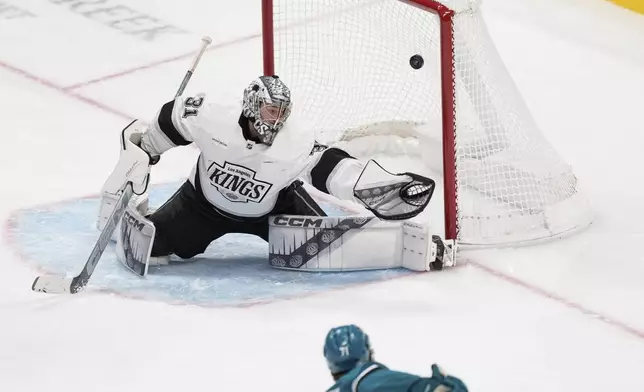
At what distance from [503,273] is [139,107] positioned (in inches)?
70.2

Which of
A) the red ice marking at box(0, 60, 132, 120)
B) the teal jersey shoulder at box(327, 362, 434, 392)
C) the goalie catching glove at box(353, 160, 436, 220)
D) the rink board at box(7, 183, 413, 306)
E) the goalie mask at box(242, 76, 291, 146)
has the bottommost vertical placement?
the teal jersey shoulder at box(327, 362, 434, 392)

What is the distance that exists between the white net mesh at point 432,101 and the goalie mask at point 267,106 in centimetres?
50

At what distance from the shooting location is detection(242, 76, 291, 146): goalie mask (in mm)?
3492

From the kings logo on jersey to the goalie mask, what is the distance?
0.11 metres

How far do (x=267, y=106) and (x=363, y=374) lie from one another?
1.36 m

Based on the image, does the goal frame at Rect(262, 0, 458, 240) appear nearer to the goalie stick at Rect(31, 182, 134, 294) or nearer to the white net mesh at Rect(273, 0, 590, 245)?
the white net mesh at Rect(273, 0, 590, 245)

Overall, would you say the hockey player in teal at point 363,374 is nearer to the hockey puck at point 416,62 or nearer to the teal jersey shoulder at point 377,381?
the teal jersey shoulder at point 377,381

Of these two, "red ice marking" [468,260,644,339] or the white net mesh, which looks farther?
the white net mesh

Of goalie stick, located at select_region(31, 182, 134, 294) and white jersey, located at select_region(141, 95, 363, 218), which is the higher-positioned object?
white jersey, located at select_region(141, 95, 363, 218)

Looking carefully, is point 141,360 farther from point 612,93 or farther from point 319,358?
point 612,93

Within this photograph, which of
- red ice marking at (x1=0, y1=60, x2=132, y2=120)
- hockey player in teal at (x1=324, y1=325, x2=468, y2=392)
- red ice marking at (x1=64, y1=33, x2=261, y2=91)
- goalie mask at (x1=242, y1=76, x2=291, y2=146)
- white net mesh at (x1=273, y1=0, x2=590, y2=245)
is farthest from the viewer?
red ice marking at (x1=64, y1=33, x2=261, y2=91)

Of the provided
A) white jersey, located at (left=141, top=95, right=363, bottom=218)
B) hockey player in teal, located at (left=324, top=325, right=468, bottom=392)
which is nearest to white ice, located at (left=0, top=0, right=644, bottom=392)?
white jersey, located at (left=141, top=95, right=363, bottom=218)

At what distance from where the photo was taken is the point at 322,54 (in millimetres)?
4418

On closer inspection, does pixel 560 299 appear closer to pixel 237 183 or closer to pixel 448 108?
pixel 448 108
